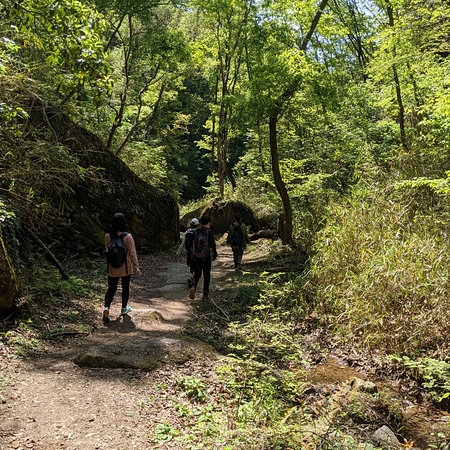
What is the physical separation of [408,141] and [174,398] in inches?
470

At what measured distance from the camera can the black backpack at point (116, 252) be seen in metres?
5.96

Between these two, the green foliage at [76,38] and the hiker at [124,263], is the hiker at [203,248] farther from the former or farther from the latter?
the green foliage at [76,38]

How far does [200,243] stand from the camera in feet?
24.8

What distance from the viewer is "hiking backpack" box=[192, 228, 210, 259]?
7566 millimetres

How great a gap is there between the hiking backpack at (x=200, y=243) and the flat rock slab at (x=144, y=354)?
101 inches

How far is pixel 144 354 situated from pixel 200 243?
3.16 m

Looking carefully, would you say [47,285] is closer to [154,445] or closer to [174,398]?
[174,398]

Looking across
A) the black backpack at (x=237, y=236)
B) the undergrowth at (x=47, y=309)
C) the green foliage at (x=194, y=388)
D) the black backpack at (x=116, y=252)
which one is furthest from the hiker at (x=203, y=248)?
the green foliage at (x=194, y=388)

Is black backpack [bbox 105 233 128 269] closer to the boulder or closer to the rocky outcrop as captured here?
the rocky outcrop

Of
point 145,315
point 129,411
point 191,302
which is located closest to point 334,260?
point 191,302

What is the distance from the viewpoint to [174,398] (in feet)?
13.3

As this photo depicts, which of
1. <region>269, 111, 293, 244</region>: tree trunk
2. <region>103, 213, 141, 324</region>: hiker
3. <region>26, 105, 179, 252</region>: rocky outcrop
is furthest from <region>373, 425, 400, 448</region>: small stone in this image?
<region>269, 111, 293, 244</region>: tree trunk

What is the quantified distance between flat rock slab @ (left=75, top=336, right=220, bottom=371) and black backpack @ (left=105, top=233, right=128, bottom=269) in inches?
57.3

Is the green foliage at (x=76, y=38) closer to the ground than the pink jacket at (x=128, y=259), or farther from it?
farther from it
